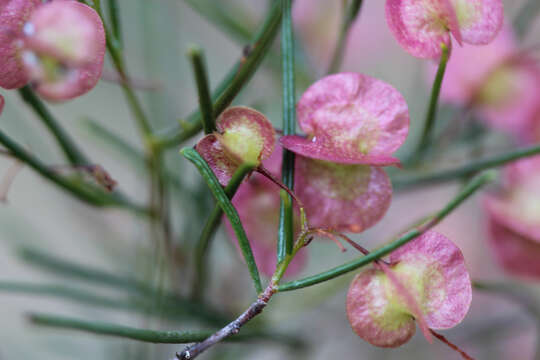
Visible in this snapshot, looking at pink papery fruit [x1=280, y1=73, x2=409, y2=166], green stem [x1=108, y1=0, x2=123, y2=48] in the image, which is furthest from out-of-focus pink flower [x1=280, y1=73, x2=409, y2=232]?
green stem [x1=108, y1=0, x2=123, y2=48]

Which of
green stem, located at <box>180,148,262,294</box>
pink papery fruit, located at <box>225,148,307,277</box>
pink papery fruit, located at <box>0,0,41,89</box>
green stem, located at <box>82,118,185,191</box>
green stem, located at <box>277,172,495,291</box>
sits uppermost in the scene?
green stem, located at <box>82,118,185,191</box>

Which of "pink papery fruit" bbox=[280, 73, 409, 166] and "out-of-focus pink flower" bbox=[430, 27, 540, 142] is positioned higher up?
"out-of-focus pink flower" bbox=[430, 27, 540, 142]

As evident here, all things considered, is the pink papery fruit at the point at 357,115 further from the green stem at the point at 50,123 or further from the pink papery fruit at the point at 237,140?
the green stem at the point at 50,123

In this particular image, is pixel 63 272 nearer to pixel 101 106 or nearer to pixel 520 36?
pixel 520 36

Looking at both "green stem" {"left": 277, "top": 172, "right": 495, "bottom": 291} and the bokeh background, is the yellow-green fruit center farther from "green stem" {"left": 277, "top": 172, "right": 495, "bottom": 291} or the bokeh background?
the bokeh background

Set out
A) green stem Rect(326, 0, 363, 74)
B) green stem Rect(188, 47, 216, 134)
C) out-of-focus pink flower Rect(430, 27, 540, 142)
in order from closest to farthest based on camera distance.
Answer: green stem Rect(188, 47, 216, 134) → green stem Rect(326, 0, 363, 74) → out-of-focus pink flower Rect(430, 27, 540, 142)

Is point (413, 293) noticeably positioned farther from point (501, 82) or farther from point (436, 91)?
point (501, 82)
